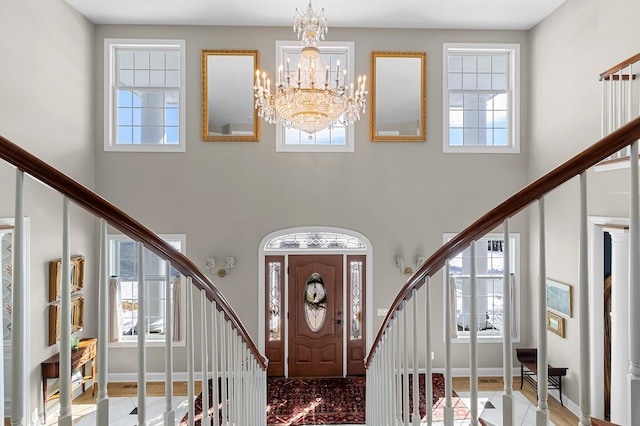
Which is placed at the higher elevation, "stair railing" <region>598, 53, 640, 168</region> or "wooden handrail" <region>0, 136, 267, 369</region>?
"stair railing" <region>598, 53, 640, 168</region>

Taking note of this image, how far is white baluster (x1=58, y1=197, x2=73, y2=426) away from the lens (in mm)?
1063

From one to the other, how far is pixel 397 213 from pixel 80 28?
583cm

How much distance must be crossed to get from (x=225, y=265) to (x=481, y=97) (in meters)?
5.28

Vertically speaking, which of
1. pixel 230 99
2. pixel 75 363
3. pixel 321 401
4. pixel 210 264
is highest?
pixel 230 99

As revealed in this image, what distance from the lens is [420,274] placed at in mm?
1600

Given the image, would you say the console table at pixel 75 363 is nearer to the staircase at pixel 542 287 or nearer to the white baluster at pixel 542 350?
the staircase at pixel 542 287

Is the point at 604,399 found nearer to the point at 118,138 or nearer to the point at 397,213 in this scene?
the point at 397,213

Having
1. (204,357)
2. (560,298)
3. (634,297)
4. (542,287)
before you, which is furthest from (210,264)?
(634,297)

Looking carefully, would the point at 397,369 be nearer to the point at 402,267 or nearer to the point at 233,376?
the point at 233,376

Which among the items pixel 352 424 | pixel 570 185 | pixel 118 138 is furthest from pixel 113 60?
pixel 570 185

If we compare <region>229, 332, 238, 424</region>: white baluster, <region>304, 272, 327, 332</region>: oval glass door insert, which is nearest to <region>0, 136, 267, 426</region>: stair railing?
<region>229, 332, 238, 424</region>: white baluster

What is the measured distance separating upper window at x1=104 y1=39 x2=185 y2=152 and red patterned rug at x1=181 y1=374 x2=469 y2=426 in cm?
425

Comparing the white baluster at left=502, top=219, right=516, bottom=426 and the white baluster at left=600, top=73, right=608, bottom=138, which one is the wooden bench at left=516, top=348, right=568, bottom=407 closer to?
the white baluster at left=600, top=73, right=608, bottom=138

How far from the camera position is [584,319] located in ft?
3.23
